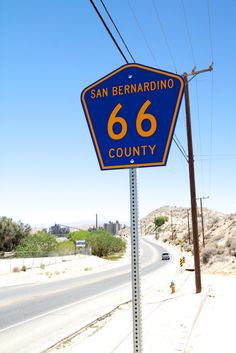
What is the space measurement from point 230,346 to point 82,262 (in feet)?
165

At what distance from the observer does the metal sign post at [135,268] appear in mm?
2906

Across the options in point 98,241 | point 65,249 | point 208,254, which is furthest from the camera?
point 98,241

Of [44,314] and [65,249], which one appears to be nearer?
[44,314]

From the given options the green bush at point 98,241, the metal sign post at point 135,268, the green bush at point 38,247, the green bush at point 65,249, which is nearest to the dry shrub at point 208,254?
the green bush at point 38,247

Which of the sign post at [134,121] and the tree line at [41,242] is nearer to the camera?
the sign post at [134,121]

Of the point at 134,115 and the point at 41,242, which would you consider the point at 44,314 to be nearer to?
the point at 134,115

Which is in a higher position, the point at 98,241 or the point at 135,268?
the point at 98,241

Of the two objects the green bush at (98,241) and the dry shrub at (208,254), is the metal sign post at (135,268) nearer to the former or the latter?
the dry shrub at (208,254)

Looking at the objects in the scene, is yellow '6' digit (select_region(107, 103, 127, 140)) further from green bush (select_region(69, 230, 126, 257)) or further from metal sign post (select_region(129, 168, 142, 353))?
green bush (select_region(69, 230, 126, 257))

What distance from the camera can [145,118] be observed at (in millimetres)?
3154

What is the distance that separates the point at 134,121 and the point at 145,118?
9 centimetres

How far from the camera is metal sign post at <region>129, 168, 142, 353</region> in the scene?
291cm

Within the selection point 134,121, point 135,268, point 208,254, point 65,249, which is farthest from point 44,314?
point 65,249

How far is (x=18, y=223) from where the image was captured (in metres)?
70.8
